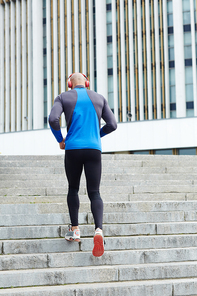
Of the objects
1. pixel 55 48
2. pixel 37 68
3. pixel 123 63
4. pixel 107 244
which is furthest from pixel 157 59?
pixel 107 244

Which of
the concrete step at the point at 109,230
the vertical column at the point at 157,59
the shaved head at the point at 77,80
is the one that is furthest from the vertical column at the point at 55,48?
the shaved head at the point at 77,80

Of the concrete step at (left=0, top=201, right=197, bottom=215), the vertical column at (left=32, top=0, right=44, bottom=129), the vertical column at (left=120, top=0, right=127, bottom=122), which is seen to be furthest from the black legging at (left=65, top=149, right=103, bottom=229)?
the vertical column at (left=32, top=0, right=44, bottom=129)

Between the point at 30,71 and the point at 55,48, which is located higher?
the point at 55,48

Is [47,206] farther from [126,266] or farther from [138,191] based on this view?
[138,191]

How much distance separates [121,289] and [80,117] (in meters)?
1.70

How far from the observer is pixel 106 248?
419 cm

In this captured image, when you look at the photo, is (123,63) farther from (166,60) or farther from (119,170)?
(119,170)

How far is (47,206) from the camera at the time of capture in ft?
16.5

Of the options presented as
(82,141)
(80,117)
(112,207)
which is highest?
(80,117)

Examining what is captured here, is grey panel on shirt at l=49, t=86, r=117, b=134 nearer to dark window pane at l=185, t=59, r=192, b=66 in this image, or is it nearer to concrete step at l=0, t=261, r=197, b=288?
concrete step at l=0, t=261, r=197, b=288

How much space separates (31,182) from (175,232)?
9.88 feet

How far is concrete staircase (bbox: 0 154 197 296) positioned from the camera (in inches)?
141

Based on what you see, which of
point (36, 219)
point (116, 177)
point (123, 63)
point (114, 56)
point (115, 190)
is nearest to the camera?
point (36, 219)

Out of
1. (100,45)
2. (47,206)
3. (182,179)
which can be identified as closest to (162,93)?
(100,45)
